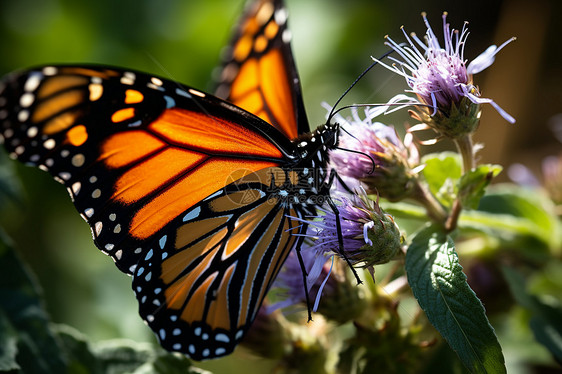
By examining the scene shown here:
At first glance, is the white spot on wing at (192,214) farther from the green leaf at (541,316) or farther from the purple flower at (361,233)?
the green leaf at (541,316)

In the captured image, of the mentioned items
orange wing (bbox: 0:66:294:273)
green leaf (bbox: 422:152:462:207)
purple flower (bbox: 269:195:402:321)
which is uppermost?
green leaf (bbox: 422:152:462:207)

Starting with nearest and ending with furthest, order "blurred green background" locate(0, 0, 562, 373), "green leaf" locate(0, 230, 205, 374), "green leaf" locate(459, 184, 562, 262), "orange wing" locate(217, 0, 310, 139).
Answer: "green leaf" locate(0, 230, 205, 374) < "orange wing" locate(217, 0, 310, 139) < "green leaf" locate(459, 184, 562, 262) < "blurred green background" locate(0, 0, 562, 373)

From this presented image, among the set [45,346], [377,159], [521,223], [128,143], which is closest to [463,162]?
[377,159]

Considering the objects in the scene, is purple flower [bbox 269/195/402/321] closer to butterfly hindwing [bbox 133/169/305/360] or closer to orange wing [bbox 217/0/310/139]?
butterfly hindwing [bbox 133/169/305/360]

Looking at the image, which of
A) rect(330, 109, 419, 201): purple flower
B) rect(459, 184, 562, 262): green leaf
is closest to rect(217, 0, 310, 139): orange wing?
rect(330, 109, 419, 201): purple flower

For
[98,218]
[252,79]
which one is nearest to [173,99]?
[98,218]

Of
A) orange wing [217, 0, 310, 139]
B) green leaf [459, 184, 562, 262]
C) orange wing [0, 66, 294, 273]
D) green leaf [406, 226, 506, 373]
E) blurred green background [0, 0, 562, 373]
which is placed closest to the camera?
green leaf [406, 226, 506, 373]

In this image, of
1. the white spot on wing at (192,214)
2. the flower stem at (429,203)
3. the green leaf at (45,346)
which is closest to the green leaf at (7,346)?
the green leaf at (45,346)

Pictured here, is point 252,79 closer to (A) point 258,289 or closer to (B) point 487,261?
(A) point 258,289

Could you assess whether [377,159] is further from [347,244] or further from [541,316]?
[541,316]
